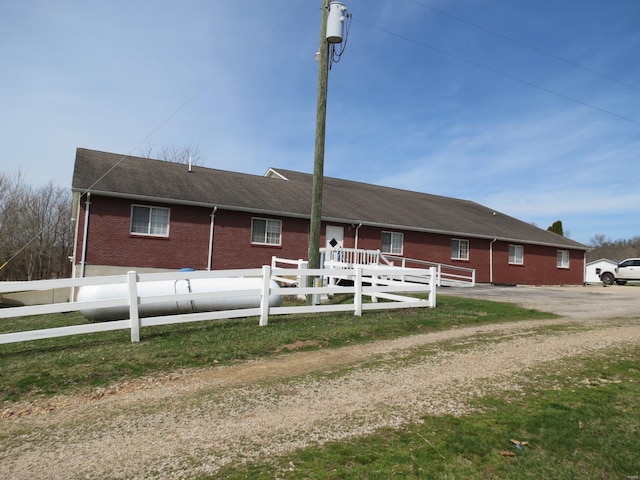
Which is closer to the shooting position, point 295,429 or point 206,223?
point 295,429

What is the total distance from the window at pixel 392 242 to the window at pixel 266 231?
576 cm

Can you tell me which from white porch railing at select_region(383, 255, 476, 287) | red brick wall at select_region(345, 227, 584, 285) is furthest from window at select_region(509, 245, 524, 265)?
white porch railing at select_region(383, 255, 476, 287)

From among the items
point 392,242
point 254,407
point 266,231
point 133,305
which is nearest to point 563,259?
point 392,242

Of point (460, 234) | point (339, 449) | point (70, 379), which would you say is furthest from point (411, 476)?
point (460, 234)

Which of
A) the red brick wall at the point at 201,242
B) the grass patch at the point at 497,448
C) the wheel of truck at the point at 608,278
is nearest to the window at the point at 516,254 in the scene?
the red brick wall at the point at 201,242

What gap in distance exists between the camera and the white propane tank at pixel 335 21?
1195 centimetres

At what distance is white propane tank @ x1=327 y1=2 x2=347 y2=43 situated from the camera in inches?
470

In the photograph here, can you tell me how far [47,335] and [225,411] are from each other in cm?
422

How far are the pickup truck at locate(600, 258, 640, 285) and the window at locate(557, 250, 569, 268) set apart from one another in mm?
4694

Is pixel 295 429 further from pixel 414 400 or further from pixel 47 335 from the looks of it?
pixel 47 335

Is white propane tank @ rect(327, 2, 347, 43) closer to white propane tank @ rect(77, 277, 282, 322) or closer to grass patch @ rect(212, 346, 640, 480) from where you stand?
white propane tank @ rect(77, 277, 282, 322)

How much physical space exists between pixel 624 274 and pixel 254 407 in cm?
3471

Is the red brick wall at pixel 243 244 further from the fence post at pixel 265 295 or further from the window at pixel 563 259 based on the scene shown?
the window at pixel 563 259

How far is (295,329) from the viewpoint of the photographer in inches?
348
